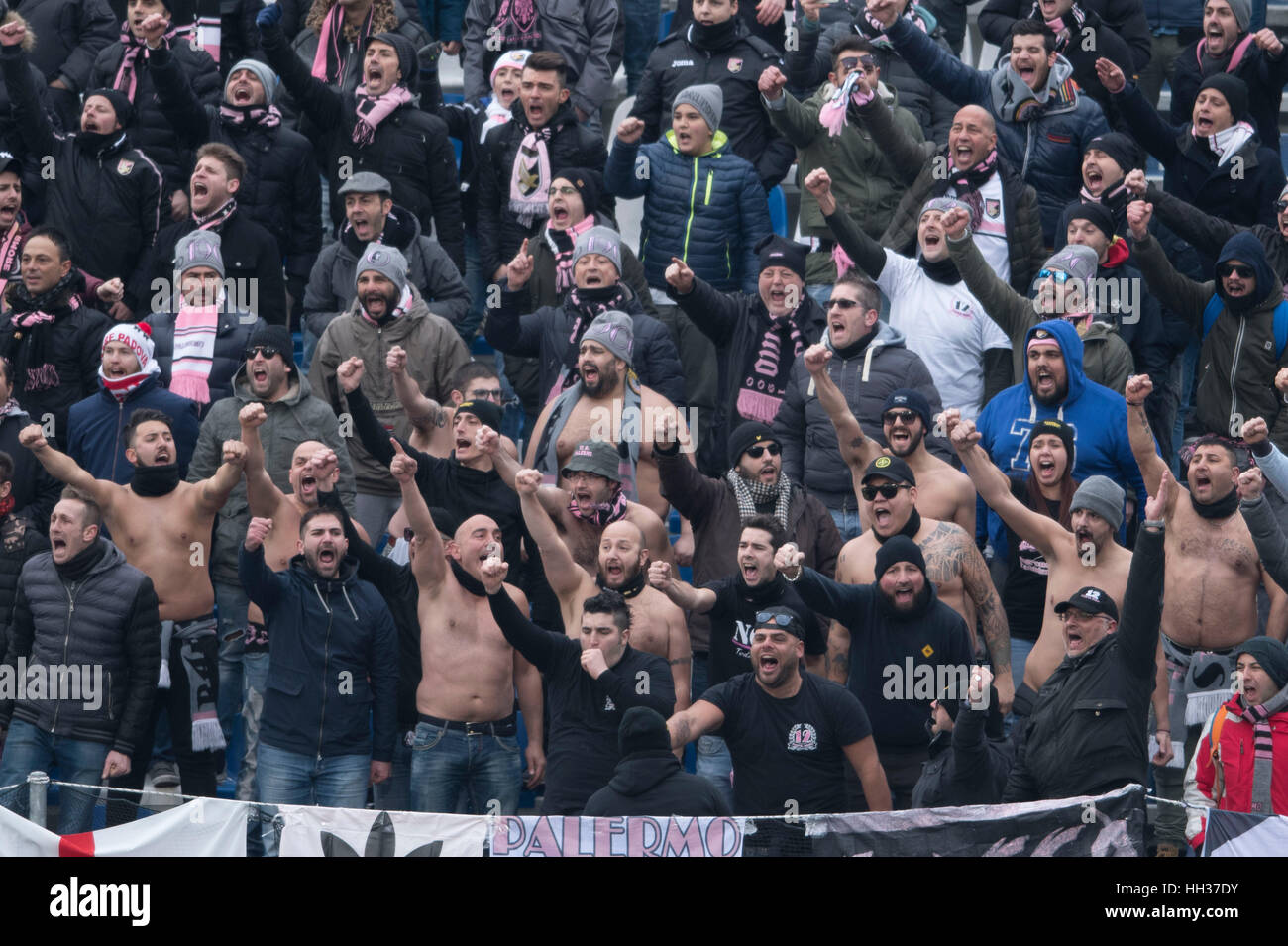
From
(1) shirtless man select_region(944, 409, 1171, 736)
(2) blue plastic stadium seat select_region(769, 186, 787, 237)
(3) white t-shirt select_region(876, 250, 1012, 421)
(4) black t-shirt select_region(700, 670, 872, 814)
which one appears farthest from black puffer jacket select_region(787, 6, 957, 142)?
(4) black t-shirt select_region(700, 670, 872, 814)

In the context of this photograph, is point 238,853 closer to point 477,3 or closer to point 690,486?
point 690,486

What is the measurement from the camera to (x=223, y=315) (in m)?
11.7

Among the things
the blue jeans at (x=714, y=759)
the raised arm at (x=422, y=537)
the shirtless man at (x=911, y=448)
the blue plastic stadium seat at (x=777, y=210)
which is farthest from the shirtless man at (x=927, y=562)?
the blue plastic stadium seat at (x=777, y=210)

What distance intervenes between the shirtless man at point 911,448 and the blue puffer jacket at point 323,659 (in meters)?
2.51

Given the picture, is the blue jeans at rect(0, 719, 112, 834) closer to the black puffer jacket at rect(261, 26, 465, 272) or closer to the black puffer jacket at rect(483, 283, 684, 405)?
the black puffer jacket at rect(483, 283, 684, 405)

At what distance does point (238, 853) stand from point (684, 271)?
449 centimetres

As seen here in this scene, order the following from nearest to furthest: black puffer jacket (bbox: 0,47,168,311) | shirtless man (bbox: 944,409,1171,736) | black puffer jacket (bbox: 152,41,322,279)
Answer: shirtless man (bbox: 944,409,1171,736), black puffer jacket (bbox: 0,47,168,311), black puffer jacket (bbox: 152,41,322,279)

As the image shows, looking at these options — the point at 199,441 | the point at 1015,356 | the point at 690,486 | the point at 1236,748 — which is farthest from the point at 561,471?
the point at 1236,748

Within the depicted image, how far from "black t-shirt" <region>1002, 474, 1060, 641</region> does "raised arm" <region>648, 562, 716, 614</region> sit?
5.48 ft

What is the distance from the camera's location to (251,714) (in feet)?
34.3

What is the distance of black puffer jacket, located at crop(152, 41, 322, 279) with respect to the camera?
12.6 metres

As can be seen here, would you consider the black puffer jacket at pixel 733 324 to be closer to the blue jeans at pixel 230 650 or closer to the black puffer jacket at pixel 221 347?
the black puffer jacket at pixel 221 347

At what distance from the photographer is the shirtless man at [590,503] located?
1038cm

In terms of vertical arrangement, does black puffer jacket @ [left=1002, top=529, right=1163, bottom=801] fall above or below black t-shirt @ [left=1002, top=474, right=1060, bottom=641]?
below
